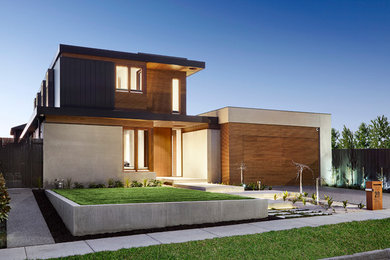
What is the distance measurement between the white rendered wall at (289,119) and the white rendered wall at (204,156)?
123 centimetres

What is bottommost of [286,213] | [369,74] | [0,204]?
[286,213]

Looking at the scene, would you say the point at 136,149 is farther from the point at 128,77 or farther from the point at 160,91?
the point at 160,91

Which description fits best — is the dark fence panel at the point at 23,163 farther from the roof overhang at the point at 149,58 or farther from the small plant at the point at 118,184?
the roof overhang at the point at 149,58

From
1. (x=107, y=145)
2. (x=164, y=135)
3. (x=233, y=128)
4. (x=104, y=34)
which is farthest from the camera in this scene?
(x=104, y=34)

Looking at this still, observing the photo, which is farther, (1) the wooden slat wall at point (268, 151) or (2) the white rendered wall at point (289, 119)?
(2) the white rendered wall at point (289, 119)

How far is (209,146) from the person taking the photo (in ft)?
68.7

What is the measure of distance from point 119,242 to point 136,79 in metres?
12.8

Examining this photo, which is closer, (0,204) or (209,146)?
(0,204)

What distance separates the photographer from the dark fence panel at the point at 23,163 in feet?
52.1

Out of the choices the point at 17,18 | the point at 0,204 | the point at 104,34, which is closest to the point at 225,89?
the point at 104,34

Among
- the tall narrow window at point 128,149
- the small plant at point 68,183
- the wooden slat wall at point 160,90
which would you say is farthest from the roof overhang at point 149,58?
the small plant at point 68,183

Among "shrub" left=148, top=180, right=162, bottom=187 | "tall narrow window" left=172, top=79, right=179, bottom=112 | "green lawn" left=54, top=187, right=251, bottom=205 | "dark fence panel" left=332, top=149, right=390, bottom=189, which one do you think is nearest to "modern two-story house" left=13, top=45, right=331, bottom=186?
"tall narrow window" left=172, top=79, right=179, bottom=112

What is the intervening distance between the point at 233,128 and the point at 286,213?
974cm

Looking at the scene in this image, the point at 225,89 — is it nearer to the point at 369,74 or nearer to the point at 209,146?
the point at 369,74
